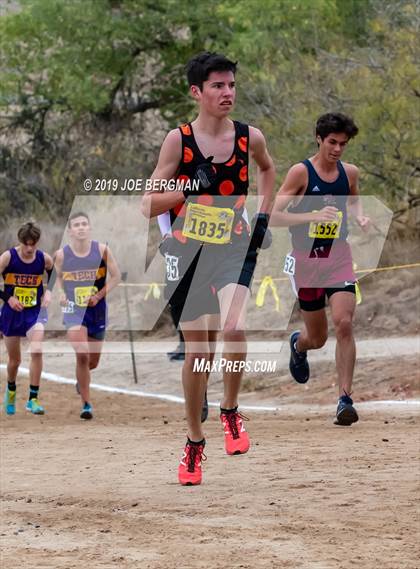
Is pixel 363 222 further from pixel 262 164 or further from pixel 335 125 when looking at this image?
pixel 262 164

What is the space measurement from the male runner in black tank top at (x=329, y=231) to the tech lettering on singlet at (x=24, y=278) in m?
4.44

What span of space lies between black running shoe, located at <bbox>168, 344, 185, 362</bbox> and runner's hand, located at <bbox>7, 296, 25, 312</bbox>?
4.78 m

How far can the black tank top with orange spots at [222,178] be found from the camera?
7.16 meters

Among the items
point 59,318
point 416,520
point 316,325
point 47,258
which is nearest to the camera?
point 416,520

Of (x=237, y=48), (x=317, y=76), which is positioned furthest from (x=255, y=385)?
(x=237, y=48)

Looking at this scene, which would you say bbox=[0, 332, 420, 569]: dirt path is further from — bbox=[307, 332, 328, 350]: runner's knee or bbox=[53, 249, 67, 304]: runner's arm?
bbox=[53, 249, 67, 304]: runner's arm

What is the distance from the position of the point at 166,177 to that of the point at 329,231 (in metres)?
2.56

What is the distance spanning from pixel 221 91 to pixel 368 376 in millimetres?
8212

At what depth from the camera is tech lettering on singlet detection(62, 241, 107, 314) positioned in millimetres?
12734

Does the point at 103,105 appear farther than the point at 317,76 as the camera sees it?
Yes

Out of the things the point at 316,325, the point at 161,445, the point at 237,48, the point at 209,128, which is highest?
the point at 237,48

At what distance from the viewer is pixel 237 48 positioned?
25.5m

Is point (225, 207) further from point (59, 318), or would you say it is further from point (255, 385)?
point (59, 318)

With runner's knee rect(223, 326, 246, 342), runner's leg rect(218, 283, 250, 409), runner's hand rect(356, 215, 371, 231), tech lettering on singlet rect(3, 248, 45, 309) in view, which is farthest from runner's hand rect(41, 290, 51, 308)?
runner's knee rect(223, 326, 246, 342)
